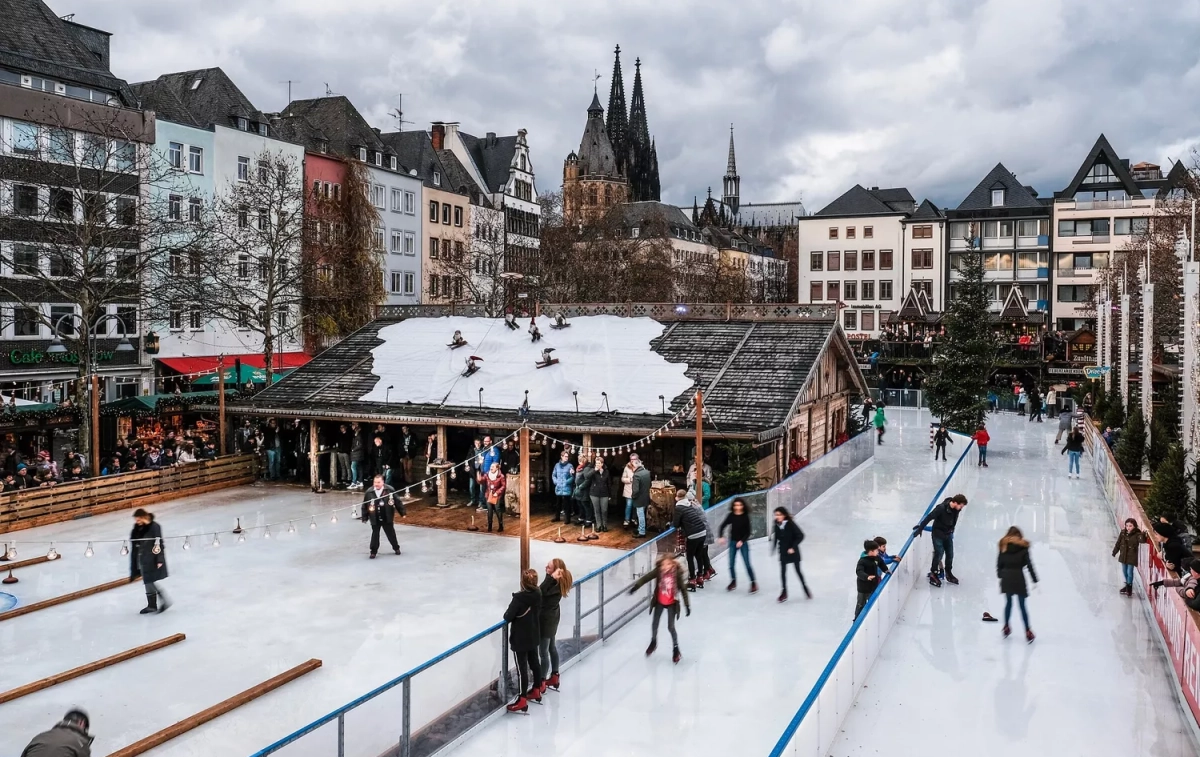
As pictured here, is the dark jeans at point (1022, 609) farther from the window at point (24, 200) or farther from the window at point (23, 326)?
the window at point (23, 326)

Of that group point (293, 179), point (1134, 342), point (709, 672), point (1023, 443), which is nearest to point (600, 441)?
point (709, 672)

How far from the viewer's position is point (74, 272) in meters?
24.7

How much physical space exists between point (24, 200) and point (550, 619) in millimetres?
27667

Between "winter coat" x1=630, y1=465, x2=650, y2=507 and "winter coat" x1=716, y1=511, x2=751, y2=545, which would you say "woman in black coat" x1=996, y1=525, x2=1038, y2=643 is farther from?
"winter coat" x1=630, y1=465, x2=650, y2=507

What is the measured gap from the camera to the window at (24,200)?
2705 centimetres

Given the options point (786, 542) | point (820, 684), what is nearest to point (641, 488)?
point (786, 542)

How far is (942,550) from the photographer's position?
14562 millimetres

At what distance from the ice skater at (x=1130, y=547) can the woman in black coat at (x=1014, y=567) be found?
96.1 inches

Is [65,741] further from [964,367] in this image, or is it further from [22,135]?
[964,367]

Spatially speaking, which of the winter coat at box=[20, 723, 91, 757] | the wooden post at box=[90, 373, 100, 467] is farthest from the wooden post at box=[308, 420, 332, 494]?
the winter coat at box=[20, 723, 91, 757]

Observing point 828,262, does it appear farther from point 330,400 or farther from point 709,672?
point 709,672

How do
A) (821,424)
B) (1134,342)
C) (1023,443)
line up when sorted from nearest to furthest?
(821,424), (1023,443), (1134,342)

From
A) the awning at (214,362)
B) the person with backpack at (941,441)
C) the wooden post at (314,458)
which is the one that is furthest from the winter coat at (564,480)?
the awning at (214,362)

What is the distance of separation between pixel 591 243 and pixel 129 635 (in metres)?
48.0
